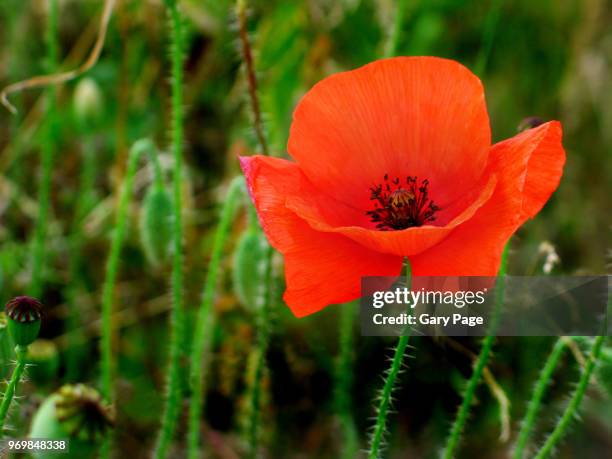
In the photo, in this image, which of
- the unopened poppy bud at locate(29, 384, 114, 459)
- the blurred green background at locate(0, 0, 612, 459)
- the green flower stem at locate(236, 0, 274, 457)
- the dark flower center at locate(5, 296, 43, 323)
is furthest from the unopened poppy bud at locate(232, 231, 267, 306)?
the dark flower center at locate(5, 296, 43, 323)

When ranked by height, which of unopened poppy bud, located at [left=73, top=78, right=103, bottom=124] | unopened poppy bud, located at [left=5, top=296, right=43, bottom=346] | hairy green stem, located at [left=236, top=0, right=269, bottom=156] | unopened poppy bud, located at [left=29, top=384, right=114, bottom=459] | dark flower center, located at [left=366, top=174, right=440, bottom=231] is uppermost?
unopened poppy bud, located at [left=73, top=78, right=103, bottom=124]

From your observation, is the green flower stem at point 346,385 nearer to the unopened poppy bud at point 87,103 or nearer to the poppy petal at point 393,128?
the poppy petal at point 393,128

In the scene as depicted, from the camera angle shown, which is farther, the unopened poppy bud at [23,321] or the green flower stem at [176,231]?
the green flower stem at [176,231]

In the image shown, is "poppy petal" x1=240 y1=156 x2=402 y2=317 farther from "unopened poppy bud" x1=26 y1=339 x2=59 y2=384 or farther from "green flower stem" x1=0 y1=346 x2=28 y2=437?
"unopened poppy bud" x1=26 y1=339 x2=59 y2=384

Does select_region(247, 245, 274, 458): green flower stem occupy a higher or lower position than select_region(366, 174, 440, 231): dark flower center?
lower

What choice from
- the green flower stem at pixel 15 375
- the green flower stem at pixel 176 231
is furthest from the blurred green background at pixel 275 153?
the green flower stem at pixel 15 375

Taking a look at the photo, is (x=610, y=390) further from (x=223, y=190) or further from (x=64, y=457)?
(x=223, y=190)

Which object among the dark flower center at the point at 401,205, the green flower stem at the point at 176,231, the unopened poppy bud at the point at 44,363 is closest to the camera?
the dark flower center at the point at 401,205
